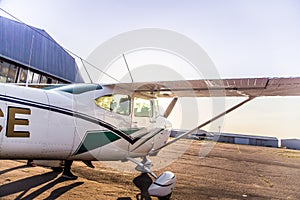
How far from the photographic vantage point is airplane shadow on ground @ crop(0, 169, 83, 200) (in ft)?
14.1

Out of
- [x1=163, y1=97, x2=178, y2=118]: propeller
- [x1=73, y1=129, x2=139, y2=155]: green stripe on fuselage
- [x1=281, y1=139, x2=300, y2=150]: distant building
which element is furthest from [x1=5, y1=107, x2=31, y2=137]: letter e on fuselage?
[x1=281, y1=139, x2=300, y2=150]: distant building

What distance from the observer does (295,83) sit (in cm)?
499

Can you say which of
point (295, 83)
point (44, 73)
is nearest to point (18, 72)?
point (44, 73)

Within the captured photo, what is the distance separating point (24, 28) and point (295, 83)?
18766 millimetres

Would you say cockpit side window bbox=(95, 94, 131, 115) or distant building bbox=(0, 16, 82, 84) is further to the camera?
distant building bbox=(0, 16, 82, 84)

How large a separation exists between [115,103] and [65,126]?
1.30 m

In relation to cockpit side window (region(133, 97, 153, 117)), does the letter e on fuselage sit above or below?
below

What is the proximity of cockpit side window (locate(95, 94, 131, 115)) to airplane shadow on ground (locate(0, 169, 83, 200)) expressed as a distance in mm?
1825

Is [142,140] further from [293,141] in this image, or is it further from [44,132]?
[293,141]

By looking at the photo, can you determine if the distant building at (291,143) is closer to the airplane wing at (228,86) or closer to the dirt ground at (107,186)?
the dirt ground at (107,186)

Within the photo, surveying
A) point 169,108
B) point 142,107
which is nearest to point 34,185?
point 142,107

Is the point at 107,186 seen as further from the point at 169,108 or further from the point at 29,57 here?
the point at 29,57

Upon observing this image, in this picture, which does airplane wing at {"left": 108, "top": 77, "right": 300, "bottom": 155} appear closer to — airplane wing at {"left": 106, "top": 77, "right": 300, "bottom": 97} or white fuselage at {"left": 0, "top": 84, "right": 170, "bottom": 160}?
airplane wing at {"left": 106, "top": 77, "right": 300, "bottom": 97}

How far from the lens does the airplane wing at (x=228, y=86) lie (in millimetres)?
5035
